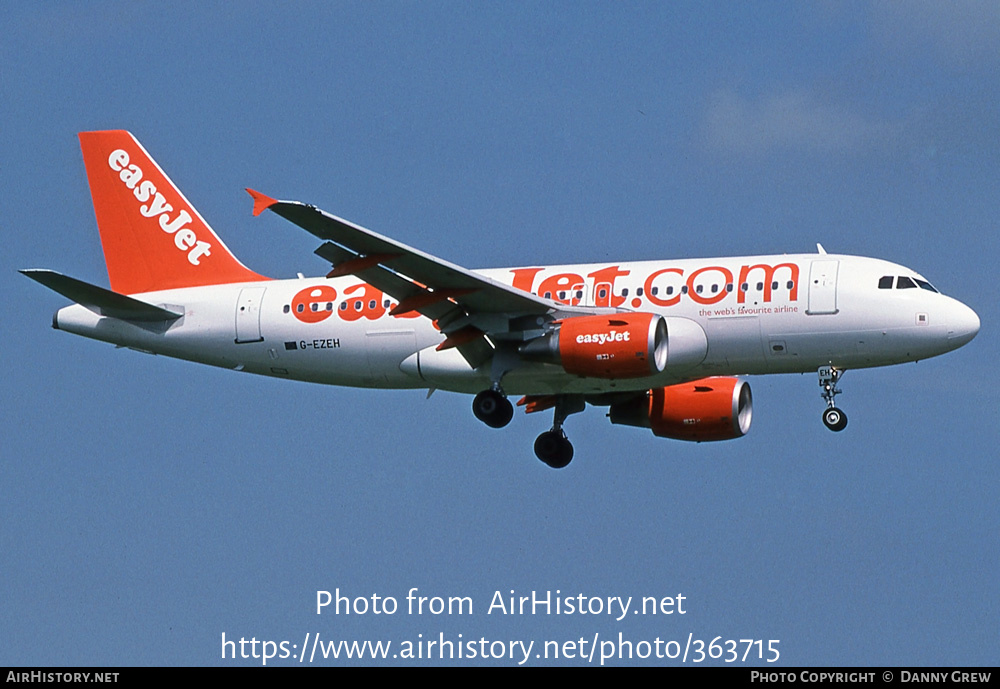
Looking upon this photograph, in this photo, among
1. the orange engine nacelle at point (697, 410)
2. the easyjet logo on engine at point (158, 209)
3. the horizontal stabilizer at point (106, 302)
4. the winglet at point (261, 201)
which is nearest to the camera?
the winglet at point (261, 201)

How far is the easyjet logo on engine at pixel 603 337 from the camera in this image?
3966 cm

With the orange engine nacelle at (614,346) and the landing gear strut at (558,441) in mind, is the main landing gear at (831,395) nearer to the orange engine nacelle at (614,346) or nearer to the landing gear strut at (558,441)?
the orange engine nacelle at (614,346)

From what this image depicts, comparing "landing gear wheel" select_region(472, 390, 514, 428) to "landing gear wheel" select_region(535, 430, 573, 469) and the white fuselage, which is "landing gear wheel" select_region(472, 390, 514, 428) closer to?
the white fuselage

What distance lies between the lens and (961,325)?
131ft

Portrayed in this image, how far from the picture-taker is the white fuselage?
40188 millimetres

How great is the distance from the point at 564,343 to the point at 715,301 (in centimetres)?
378

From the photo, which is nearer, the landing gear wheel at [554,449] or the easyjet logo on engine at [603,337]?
the easyjet logo on engine at [603,337]

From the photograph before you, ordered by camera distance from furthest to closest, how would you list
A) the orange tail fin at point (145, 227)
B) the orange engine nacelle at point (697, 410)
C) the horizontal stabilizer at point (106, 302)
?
the orange tail fin at point (145, 227) → the orange engine nacelle at point (697, 410) → the horizontal stabilizer at point (106, 302)

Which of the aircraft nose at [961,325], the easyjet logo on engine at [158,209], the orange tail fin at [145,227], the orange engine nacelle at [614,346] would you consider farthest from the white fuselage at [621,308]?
the easyjet logo on engine at [158,209]

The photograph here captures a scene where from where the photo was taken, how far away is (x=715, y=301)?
40750 millimetres

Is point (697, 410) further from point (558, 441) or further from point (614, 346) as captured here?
point (614, 346)

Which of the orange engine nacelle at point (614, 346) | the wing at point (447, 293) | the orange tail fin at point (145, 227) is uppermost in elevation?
the orange tail fin at point (145, 227)

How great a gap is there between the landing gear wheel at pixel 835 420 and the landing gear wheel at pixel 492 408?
7655mm

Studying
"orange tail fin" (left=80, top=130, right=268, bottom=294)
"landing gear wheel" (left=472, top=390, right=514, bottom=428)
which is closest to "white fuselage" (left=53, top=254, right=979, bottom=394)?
"landing gear wheel" (left=472, top=390, right=514, bottom=428)
